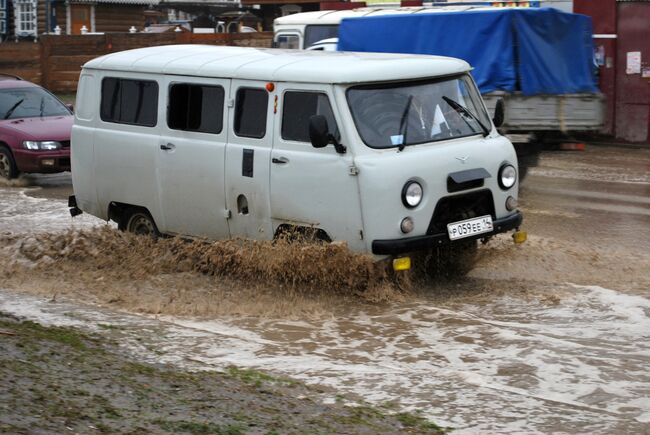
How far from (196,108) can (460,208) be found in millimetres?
2617

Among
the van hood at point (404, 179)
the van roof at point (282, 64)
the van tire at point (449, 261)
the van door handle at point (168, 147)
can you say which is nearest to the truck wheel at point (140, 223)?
the van door handle at point (168, 147)

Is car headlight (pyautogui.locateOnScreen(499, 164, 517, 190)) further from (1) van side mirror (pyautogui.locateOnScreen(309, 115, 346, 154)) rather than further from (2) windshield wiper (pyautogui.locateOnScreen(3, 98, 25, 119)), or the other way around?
(2) windshield wiper (pyautogui.locateOnScreen(3, 98, 25, 119))

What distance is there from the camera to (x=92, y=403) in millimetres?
5598

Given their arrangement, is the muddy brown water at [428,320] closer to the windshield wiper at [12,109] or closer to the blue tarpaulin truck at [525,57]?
the blue tarpaulin truck at [525,57]

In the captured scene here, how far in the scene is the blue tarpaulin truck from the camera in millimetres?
15344

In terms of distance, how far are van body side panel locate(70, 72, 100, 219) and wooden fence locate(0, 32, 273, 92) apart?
21.8m

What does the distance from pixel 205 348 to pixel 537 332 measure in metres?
2.45

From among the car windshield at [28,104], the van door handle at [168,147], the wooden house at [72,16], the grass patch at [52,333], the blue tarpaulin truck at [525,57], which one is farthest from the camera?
the wooden house at [72,16]

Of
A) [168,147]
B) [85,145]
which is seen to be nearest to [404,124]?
[168,147]

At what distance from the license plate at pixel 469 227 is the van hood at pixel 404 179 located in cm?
23

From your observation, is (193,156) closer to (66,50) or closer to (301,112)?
(301,112)

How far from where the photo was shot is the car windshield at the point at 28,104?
17.8 meters

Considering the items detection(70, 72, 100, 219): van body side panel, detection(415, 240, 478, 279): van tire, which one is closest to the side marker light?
detection(415, 240, 478, 279): van tire

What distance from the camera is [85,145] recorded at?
11.0 metres
